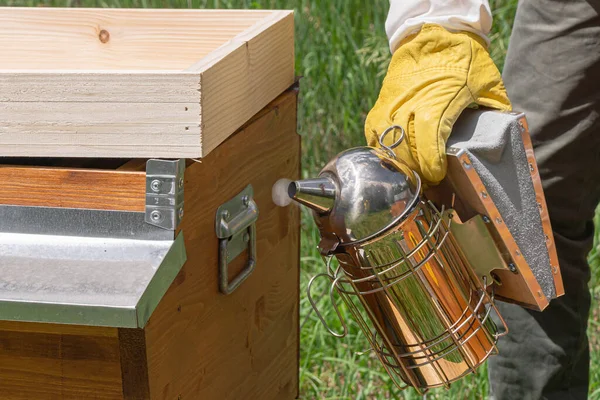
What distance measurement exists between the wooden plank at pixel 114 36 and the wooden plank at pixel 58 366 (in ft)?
2.86

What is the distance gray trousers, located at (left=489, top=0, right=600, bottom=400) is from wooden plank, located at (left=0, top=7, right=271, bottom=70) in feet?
2.32

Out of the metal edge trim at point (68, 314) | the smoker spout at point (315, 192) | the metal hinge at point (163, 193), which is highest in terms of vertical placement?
the metal hinge at point (163, 193)

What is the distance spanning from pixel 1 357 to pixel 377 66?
2.33 meters

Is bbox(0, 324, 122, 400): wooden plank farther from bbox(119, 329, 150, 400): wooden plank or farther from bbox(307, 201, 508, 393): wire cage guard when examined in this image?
bbox(307, 201, 508, 393): wire cage guard

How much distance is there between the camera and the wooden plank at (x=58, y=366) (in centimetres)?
135

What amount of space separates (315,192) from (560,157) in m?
0.91

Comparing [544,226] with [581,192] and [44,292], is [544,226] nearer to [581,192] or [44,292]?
[581,192]

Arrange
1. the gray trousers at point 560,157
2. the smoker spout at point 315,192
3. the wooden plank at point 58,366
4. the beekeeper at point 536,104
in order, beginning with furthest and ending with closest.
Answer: the gray trousers at point 560,157 → the beekeeper at point 536,104 → the smoker spout at point 315,192 → the wooden plank at point 58,366

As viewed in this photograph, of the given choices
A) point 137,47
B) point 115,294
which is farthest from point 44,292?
point 137,47

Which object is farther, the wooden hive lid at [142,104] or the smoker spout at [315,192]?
the smoker spout at [315,192]

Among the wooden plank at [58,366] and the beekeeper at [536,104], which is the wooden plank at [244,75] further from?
the wooden plank at [58,366]

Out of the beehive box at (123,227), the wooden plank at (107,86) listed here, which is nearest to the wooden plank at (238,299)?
the beehive box at (123,227)

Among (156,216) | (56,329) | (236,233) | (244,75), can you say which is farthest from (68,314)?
(244,75)

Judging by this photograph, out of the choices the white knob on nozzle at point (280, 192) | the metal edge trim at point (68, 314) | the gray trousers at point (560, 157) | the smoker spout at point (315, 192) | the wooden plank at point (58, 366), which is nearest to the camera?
the metal edge trim at point (68, 314)
